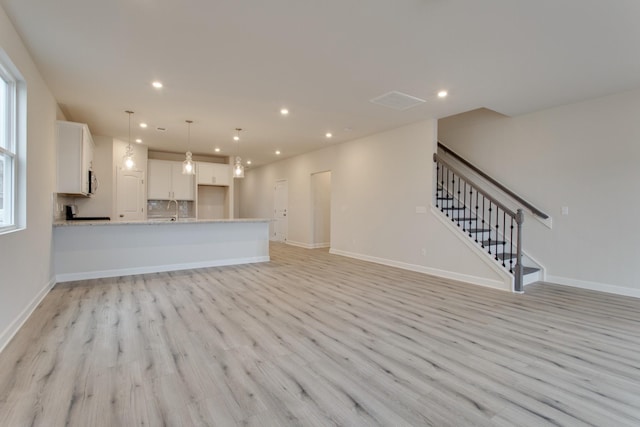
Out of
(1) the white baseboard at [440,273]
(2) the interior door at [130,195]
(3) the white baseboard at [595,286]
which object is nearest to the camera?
(3) the white baseboard at [595,286]

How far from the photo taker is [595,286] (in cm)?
452

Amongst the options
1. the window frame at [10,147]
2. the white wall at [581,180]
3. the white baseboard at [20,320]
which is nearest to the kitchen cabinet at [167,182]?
the white baseboard at [20,320]

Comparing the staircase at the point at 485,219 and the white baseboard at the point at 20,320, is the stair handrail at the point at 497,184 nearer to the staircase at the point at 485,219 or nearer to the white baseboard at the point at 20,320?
the staircase at the point at 485,219

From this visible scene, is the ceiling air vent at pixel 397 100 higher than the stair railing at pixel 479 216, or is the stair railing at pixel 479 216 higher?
the ceiling air vent at pixel 397 100

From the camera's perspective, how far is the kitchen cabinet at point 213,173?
336 inches

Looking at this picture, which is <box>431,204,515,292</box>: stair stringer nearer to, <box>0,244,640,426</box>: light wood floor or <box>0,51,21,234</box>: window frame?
<box>0,244,640,426</box>: light wood floor

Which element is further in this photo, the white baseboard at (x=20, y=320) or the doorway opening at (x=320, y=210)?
the doorway opening at (x=320, y=210)

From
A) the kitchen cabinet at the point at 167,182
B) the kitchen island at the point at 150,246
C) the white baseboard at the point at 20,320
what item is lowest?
the white baseboard at the point at 20,320

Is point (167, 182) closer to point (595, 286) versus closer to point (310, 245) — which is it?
point (310, 245)

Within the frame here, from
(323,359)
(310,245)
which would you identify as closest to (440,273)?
(323,359)

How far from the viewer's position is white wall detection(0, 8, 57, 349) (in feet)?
8.77

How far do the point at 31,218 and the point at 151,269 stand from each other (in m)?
2.31

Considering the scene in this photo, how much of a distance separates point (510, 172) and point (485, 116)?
1.17 metres

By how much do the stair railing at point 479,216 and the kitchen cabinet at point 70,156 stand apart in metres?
5.88
